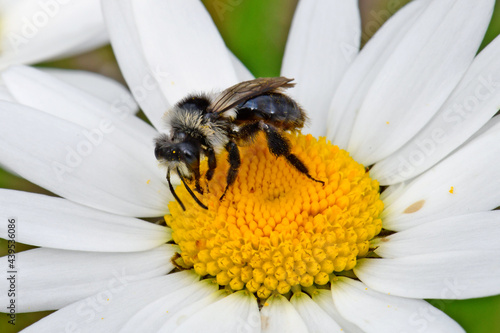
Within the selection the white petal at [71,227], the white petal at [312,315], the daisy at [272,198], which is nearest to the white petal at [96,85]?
the daisy at [272,198]

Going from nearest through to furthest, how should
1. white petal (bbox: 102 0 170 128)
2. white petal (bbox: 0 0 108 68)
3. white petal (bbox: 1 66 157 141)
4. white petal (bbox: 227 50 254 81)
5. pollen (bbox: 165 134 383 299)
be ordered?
pollen (bbox: 165 134 383 299) → white petal (bbox: 1 66 157 141) → white petal (bbox: 102 0 170 128) → white petal (bbox: 227 50 254 81) → white petal (bbox: 0 0 108 68)

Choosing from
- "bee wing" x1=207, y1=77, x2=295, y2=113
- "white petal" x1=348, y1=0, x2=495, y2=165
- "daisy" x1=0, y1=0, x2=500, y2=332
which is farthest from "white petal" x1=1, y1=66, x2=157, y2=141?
"white petal" x1=348, y1=0, x2=495, y2=165

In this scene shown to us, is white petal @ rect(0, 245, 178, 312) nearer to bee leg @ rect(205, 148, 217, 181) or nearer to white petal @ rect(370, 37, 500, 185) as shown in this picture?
bee leg @ rect(205, 148, 217, 181)

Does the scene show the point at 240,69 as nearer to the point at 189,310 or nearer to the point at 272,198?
the point at 272,198

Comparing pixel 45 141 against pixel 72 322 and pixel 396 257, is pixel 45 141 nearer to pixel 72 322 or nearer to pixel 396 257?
pixel 72 322

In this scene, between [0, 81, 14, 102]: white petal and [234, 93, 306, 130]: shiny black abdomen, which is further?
[0, 81, 14, 102]: white petal

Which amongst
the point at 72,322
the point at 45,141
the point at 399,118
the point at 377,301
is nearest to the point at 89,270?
the point at 72,322

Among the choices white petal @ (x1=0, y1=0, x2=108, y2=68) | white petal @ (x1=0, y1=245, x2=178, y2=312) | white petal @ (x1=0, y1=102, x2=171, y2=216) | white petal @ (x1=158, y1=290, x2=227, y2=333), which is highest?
white petal @ (x1=0, y1=0, x2=108, y2=68)
